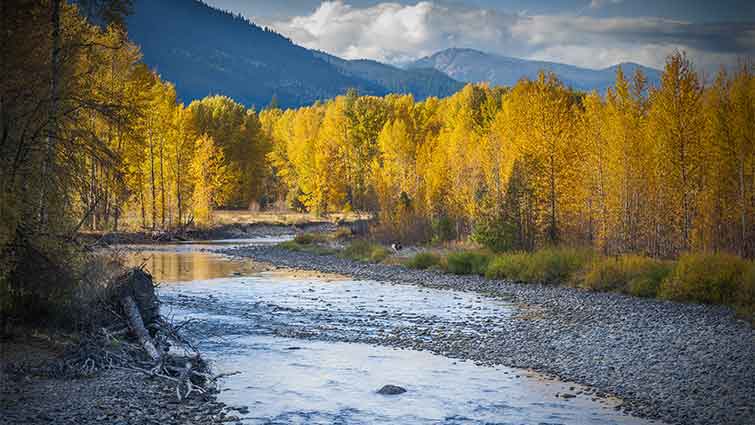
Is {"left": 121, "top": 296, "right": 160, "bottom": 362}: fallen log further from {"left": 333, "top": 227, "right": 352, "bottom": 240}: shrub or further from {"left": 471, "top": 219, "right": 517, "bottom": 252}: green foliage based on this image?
{"left": 333, "top": 227, "right": 352, "bottom": 240}: shrub

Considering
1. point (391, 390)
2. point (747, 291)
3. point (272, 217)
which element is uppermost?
point (272, 217)

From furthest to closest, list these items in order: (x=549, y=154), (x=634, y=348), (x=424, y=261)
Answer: (x=549, y=154), (x=424, y=261), (x=634, y=348)

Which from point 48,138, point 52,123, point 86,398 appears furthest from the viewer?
point 48,138

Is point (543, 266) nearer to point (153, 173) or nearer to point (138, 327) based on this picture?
point (138, 327)

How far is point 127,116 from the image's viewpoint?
13.9 meters

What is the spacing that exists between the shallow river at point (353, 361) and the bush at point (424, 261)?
4.87 m

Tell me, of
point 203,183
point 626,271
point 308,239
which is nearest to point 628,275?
point 626,271

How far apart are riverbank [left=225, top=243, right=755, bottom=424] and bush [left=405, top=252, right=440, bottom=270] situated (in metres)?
8.85

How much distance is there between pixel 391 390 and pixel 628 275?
13.0m

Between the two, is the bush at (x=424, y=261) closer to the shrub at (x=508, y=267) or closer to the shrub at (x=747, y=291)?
the shrub at (x=508, y=267)

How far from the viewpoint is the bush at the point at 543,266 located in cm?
2447

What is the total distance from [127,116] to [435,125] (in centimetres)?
6175

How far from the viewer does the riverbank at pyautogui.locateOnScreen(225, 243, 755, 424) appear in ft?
34.5

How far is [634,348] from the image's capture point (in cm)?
1381
